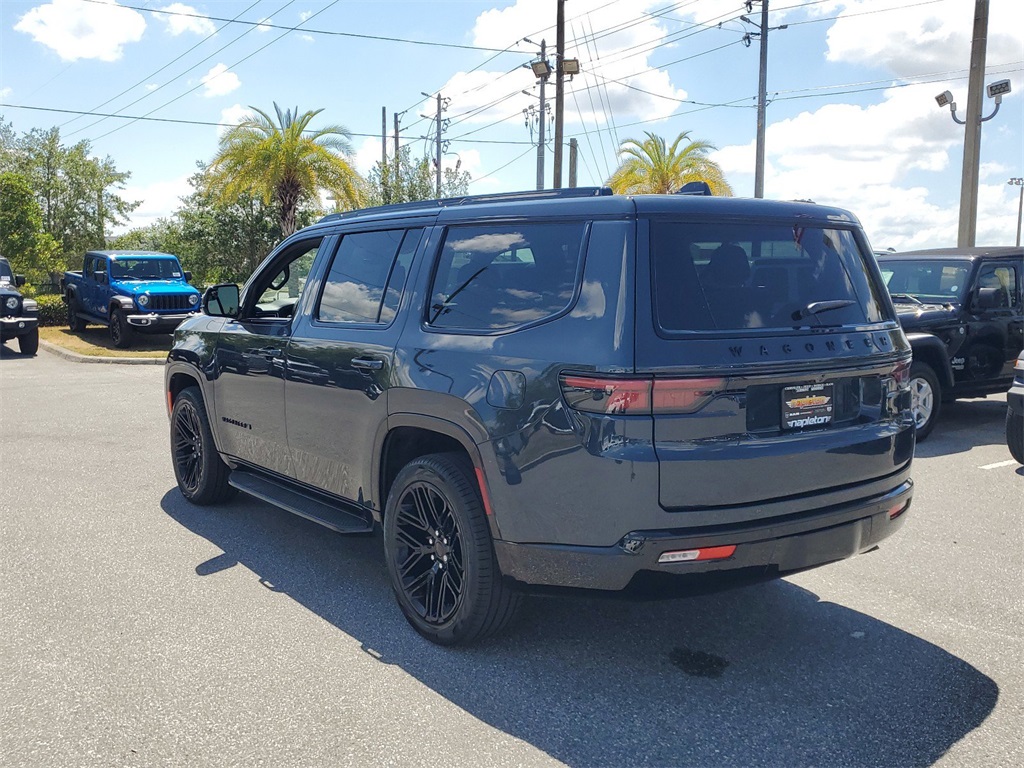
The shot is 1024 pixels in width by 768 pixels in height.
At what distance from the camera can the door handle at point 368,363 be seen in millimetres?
4315

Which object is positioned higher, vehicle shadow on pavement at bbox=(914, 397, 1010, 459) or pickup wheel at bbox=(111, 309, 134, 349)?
pickup wheel at bbox=(111, 309, 134, 349)

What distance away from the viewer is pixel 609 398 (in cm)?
331

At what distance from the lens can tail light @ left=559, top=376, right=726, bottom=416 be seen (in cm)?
329

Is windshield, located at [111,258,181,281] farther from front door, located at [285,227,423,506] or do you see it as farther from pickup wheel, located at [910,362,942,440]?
front door, located at [285,227,423,506]

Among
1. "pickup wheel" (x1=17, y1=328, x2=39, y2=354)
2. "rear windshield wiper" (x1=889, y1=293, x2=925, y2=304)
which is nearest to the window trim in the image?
"rear windshield wiper" (x1=889, y1=293, x2=925, y2=304)

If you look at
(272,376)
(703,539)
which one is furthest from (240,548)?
(703,539)

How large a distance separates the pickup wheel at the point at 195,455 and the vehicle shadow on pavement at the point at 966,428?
19.1ft

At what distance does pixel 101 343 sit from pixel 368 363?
17.8m

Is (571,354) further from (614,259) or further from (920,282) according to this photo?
(920,282)

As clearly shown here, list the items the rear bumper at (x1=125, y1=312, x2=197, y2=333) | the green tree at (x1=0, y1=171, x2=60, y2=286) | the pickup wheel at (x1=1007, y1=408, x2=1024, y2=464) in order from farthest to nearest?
the green tree at (x1=0, y1=171, x2=60, y2=286)
the rear bumper at (x1=125, y1=312, x2=197, y2=333)
the pickup wheel at (x1=1007, y1=408, x2=1024, y2=464)

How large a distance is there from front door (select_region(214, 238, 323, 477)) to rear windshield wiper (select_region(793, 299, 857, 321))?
2730 millimetres

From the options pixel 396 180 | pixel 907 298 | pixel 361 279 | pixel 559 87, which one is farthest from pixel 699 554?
pixel 396 180

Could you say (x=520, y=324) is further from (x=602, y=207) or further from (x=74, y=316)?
(x=74, y=316)

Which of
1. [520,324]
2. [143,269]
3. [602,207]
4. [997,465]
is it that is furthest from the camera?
[143,269]
